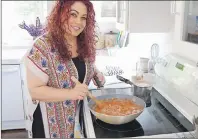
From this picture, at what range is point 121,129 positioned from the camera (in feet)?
3.14

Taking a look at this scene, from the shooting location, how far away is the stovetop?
92 centimetres

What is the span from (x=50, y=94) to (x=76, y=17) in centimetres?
36

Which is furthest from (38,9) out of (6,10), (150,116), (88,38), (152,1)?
(150,116)

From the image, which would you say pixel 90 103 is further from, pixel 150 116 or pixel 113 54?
pixel 113 54

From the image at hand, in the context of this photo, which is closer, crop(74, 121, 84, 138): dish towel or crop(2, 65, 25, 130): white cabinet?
crop(74, 121, 84, 138): dish towel

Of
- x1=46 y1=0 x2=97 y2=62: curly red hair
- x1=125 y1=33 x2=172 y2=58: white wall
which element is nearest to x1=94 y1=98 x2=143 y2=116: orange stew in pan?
x1=46 y1=0 x2=97 y2=62: curly red hair

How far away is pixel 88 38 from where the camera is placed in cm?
129

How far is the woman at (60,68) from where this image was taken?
3.53ft

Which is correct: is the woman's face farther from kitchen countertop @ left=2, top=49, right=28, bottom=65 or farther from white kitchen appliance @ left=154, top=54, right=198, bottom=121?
kitchen countertop @ left=2, top=49, right=28, bottom=65

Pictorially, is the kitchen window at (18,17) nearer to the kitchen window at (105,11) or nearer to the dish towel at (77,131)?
the kitchen window at (105,11)

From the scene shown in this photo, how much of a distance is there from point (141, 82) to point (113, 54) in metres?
0.90

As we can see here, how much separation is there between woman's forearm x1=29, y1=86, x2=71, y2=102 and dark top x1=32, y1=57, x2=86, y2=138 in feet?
0.53

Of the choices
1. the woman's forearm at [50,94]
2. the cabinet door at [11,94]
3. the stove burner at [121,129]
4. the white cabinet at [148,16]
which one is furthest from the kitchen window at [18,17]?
the stove burner at [121,129]

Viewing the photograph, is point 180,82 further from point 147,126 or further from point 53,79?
point 53,79
